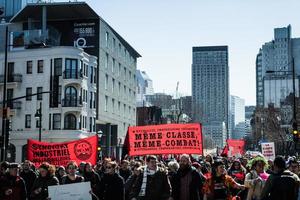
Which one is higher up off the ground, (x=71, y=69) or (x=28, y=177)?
(x=71, y=69)

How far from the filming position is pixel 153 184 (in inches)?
451

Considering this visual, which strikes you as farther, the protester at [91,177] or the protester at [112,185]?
the protester at [91,177]

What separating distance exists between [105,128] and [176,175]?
6261 centimetres

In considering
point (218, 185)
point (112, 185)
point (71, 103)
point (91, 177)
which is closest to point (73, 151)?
point (91, 177)

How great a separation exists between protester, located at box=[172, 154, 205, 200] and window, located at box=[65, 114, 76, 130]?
50323 mm

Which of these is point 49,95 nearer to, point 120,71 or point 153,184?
point 120,71

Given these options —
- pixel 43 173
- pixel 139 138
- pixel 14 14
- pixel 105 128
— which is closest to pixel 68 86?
pixel 105 128

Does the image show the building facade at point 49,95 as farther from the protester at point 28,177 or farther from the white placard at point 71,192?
the white placard at point 71,192

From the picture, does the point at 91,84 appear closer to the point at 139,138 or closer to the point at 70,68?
the point at 70,68

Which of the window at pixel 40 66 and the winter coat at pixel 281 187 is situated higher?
the window at pixel 40 66

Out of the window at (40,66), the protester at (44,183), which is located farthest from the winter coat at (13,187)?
the window at (40,66)

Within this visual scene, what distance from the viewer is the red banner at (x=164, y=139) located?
61.4 ft

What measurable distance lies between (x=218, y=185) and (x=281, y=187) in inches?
80.7

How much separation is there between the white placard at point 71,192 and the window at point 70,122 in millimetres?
50482
